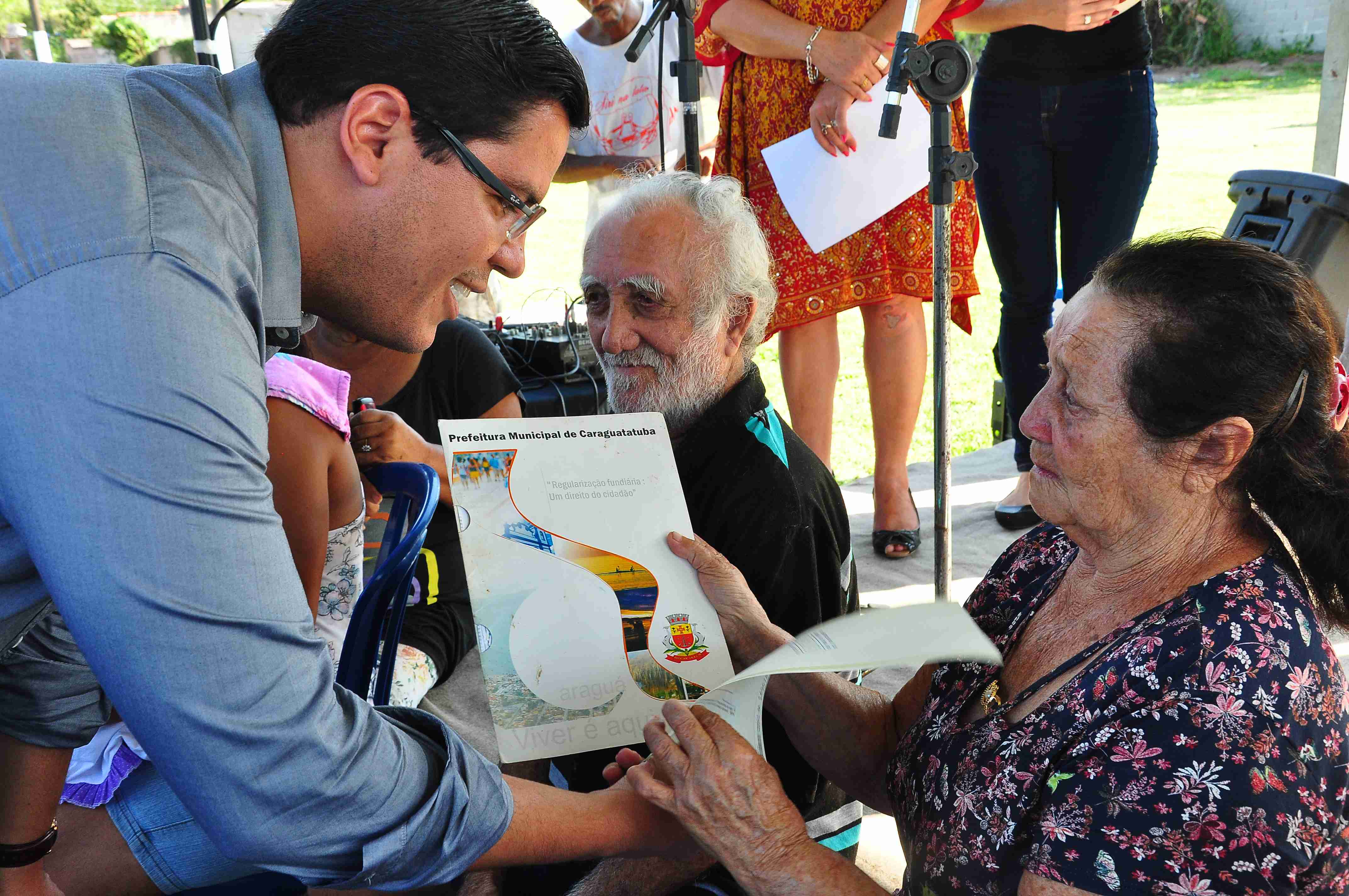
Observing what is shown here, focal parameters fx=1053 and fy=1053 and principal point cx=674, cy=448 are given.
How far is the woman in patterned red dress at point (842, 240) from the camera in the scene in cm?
319

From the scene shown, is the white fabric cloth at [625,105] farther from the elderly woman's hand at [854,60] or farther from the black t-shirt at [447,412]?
the black t-shirt at [447,412]

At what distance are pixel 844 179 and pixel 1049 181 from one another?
83 centimetres

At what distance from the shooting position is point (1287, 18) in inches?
689

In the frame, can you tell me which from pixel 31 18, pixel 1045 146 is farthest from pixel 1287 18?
pixel 31 18

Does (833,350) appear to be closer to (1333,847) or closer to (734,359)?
(734,359)

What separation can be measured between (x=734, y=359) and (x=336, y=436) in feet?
2.64

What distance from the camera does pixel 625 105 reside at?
4.62 metres

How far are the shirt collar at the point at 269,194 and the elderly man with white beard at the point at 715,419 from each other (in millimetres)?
871

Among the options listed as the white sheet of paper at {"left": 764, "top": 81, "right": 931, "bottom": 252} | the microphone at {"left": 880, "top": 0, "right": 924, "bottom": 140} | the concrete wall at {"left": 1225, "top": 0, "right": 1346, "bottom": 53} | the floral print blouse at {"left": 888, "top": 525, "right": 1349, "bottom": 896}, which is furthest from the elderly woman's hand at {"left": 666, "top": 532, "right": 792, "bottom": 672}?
the concrete wall at {"left": 1225, "top": 0, "right": 1346, "bottom": 53}

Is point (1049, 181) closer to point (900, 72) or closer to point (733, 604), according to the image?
point (900, 72)

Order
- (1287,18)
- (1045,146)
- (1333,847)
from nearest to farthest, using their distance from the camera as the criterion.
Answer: (1333,847) → (1045,146) → (1287,18)

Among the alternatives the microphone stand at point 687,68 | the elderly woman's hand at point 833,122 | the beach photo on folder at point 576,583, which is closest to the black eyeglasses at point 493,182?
the beach photo on folder at point 576,583

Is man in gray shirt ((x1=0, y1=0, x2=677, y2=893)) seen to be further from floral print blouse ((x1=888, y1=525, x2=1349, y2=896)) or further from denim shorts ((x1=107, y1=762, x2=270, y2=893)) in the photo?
denim shorts ((x1=107, y1=762, x2=270, y2=893))

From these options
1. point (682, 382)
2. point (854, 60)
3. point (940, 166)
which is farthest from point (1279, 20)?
point (682, 382)
